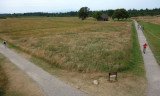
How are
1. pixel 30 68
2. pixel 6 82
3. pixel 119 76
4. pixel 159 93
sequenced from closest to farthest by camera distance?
pixel 159 93 < pixel 6 82 < pixel 119 76 < pixel 30 68

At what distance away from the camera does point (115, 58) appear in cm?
1352

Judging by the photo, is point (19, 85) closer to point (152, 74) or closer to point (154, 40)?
point (152, 74)

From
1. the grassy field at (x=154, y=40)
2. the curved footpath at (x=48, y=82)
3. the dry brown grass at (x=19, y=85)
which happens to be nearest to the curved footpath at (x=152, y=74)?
the grassy field at (x=154, y=40)

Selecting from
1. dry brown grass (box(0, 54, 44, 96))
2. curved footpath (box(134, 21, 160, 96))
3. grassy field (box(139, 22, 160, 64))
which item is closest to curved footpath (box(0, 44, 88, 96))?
dry brown grass (box(0, 54, 44, 96))

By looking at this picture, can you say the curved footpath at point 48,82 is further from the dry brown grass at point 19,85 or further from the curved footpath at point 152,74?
the curved footpath at point 152,74

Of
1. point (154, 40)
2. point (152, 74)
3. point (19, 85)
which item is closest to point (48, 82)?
point (19, 85)

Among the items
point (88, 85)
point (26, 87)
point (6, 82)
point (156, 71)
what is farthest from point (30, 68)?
point (156, 71)

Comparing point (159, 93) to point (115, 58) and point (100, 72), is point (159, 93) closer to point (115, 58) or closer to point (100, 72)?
point (100, 72)

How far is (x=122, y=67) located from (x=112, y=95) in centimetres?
452

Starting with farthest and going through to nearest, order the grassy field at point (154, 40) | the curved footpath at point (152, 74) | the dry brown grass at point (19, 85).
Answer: the grassy field at point (154, 40) → the dry brown grass at point (19, 85) → the curved footpath at point (152, 74)

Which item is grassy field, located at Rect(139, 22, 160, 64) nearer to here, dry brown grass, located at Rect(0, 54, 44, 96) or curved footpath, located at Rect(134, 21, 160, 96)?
curved footpath, located at Rect(134, 21, 160, 96)

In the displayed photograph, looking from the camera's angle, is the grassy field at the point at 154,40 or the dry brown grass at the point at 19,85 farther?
the grassy field at the point at 154,40

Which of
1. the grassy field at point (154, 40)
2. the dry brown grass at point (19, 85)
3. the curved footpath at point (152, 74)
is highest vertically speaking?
the grassy field at point (154, 40)

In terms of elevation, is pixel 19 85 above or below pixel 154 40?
below
